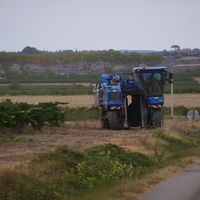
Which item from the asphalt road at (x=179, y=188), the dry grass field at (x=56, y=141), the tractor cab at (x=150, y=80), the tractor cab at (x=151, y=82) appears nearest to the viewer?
the asphalt road at (x=179, y=188)


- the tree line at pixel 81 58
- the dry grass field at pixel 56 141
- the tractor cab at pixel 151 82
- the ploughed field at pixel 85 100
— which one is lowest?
the ploughed field at pixel 85 100

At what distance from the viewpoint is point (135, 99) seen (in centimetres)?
3794

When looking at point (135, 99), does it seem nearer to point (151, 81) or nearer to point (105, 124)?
point (151, 81)


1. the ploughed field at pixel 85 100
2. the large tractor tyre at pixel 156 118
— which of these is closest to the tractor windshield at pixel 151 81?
the large tractor tyre at pixel 156 118

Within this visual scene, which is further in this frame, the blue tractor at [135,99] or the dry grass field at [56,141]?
the blue tractor at [135,99]

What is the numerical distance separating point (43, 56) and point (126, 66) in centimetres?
2227

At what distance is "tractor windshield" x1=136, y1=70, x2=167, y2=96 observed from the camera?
121 feet

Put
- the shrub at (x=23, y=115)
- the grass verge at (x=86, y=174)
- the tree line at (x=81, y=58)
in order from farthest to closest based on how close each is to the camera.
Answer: the tree line at (x=81, y=58), the shrub at (x=23, y=115), the grass verge at (x=86, y=174)

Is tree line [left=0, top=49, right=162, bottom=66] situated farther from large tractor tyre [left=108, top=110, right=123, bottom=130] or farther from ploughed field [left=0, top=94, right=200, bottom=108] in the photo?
large tractor tyre [left=108, top=110, right=123, bottom=130]

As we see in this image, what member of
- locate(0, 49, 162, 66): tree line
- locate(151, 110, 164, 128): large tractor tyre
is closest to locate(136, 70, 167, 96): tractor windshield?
locate(151, 110, 164, 128): large tractor tyre

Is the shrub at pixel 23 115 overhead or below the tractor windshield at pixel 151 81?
below

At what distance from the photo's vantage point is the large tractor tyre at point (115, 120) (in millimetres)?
36219

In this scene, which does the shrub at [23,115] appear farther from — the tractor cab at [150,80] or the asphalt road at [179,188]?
the asphalt road at [179,188]

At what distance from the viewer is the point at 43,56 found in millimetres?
158250
